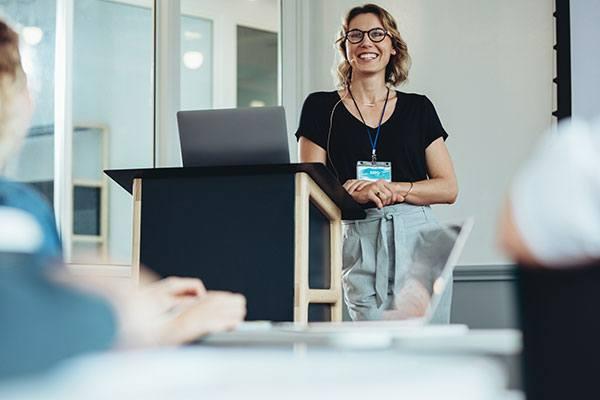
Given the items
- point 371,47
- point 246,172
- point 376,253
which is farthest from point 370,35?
point 246,172

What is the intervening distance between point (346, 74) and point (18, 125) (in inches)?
95.8

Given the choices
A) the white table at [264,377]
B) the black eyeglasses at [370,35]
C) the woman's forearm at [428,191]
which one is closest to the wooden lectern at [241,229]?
the woman's forearm at [428,191]

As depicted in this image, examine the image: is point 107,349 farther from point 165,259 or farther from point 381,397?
point 165,259

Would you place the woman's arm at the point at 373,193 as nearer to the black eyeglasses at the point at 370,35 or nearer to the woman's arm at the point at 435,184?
the woman's arm at the point at 435,184

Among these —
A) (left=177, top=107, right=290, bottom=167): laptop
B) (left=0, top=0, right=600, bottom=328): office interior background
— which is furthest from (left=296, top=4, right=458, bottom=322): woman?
(left=0, top=0, right=600, bottom=328): office interior background

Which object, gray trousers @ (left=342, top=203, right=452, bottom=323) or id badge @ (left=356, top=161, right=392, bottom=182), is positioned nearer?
gray trousers @ (left=342, top=203, right=452, bottom=323)

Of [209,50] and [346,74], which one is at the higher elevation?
[209,50]

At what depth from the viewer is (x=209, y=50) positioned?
193 inches

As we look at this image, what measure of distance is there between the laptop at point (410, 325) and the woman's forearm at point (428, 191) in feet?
5.21

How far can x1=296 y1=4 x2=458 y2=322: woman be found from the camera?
117 inches

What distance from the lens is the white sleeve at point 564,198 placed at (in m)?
0.74

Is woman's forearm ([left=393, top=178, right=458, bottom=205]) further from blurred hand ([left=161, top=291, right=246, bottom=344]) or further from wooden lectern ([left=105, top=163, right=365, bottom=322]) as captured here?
blurred hand ([left=161, top=291, right=246, bottom=344])

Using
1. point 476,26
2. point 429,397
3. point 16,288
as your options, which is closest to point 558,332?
point 429,397

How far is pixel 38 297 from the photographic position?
2.09 feet
